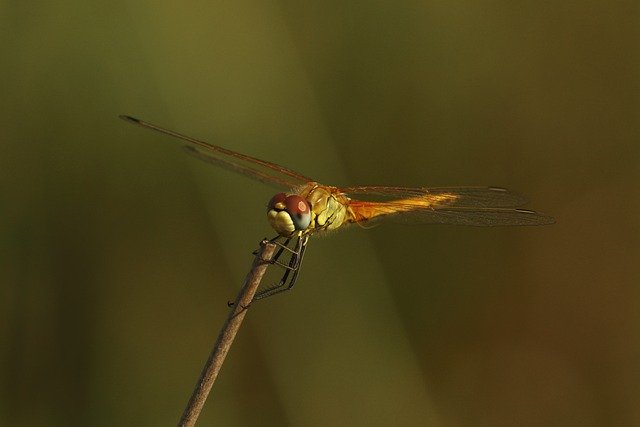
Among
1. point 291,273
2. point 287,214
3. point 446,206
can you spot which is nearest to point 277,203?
point 287,214

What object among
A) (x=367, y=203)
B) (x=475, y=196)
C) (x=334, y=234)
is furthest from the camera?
(x=334, y=234)

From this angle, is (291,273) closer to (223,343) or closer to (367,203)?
(367,203)

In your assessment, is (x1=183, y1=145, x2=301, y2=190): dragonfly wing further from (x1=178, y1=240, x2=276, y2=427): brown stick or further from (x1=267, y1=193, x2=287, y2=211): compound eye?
(x1=178, y1=240, x2=276, y2=427): brown stick

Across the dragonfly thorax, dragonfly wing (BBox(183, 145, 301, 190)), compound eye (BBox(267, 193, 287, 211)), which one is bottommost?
the dragonfly thorax

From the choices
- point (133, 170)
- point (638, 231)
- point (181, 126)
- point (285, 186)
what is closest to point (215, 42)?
point (181, 126)

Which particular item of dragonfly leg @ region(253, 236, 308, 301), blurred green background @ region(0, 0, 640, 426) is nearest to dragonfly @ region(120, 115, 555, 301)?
dragonfly leg @ region(253, 236, 308, 301)

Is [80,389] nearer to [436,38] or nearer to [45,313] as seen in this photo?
[45,313]

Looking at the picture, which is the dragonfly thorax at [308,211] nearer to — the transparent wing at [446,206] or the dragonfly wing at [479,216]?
the transparent wing at [446,206]

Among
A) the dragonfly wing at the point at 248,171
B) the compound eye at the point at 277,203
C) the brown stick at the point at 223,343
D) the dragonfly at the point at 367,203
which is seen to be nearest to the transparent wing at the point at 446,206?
the dragonfly at the point at 367,203
